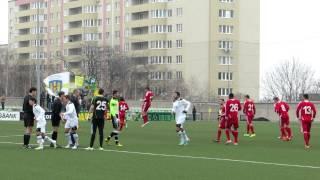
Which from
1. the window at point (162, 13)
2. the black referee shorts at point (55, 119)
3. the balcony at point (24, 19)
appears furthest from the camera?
the balcony at point (24, 19)

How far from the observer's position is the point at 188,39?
Result: 108m

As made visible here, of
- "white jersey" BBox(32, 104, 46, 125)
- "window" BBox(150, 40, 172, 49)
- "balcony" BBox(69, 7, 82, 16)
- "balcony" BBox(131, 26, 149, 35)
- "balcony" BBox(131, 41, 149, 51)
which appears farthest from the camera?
"balcony" BBox(69, 7, 82, 16)

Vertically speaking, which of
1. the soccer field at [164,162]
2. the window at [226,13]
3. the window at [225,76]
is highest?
the window at [226,13]

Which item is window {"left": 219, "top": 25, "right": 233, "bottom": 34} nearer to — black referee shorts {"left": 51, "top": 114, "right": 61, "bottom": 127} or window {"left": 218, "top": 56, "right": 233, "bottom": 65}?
window {"left": 218, "top": 56, "right": 233, "bottom": 65}

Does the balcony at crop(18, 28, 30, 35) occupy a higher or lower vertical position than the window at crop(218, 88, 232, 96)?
higher

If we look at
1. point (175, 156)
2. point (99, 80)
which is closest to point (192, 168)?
point (175, 156)

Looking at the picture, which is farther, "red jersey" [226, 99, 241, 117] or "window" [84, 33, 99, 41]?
"window" [84, 33, 99, 41]

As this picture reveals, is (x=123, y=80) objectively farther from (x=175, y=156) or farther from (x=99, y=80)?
(x=175, y=156)

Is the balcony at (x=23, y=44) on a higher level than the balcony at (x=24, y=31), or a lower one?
lower

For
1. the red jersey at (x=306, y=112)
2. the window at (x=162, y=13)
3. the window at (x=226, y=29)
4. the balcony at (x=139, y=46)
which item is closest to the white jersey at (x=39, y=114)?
the red jersey at (x=306, y=112)

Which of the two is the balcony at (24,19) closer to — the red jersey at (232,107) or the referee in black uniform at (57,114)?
the red jersey at (232,107)

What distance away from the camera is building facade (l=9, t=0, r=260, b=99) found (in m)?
107

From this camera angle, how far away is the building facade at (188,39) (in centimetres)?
10675

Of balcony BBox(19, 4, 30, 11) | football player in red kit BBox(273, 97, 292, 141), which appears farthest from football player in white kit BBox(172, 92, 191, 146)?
balcony BBox(19, 4, 30, 11)
